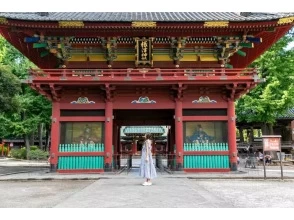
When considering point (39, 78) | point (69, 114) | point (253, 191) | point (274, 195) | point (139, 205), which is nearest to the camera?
point (139, 205)

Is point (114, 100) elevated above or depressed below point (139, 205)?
above

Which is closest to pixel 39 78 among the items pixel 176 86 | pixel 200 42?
pixel 176 86

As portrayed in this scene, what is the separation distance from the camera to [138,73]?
58.0 ft

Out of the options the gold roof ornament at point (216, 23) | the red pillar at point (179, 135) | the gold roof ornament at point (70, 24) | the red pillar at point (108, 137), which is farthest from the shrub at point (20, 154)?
the gold roof ornament at point (216, 23)

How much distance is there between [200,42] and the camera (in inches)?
739

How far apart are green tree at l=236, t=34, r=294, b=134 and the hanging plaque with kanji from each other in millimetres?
14214

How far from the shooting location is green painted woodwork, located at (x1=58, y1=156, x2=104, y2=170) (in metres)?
17.9

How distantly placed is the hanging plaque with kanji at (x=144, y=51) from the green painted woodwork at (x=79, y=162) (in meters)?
6.17

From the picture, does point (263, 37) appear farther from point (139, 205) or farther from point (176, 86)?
point (139, 205)

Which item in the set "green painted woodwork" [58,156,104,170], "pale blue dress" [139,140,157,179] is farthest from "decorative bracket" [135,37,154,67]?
"pale blue dress" [139,140,157,179]

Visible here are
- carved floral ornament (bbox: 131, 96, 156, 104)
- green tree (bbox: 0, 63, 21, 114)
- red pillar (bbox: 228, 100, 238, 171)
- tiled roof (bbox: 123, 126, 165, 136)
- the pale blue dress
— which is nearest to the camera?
the pale blue dress

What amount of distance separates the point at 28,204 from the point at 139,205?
3183 mm

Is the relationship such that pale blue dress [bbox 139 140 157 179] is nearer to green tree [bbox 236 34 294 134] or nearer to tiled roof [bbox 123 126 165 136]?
green tree [bbox 236 34 294 134]

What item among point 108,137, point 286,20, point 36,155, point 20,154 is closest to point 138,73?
point 108,137
